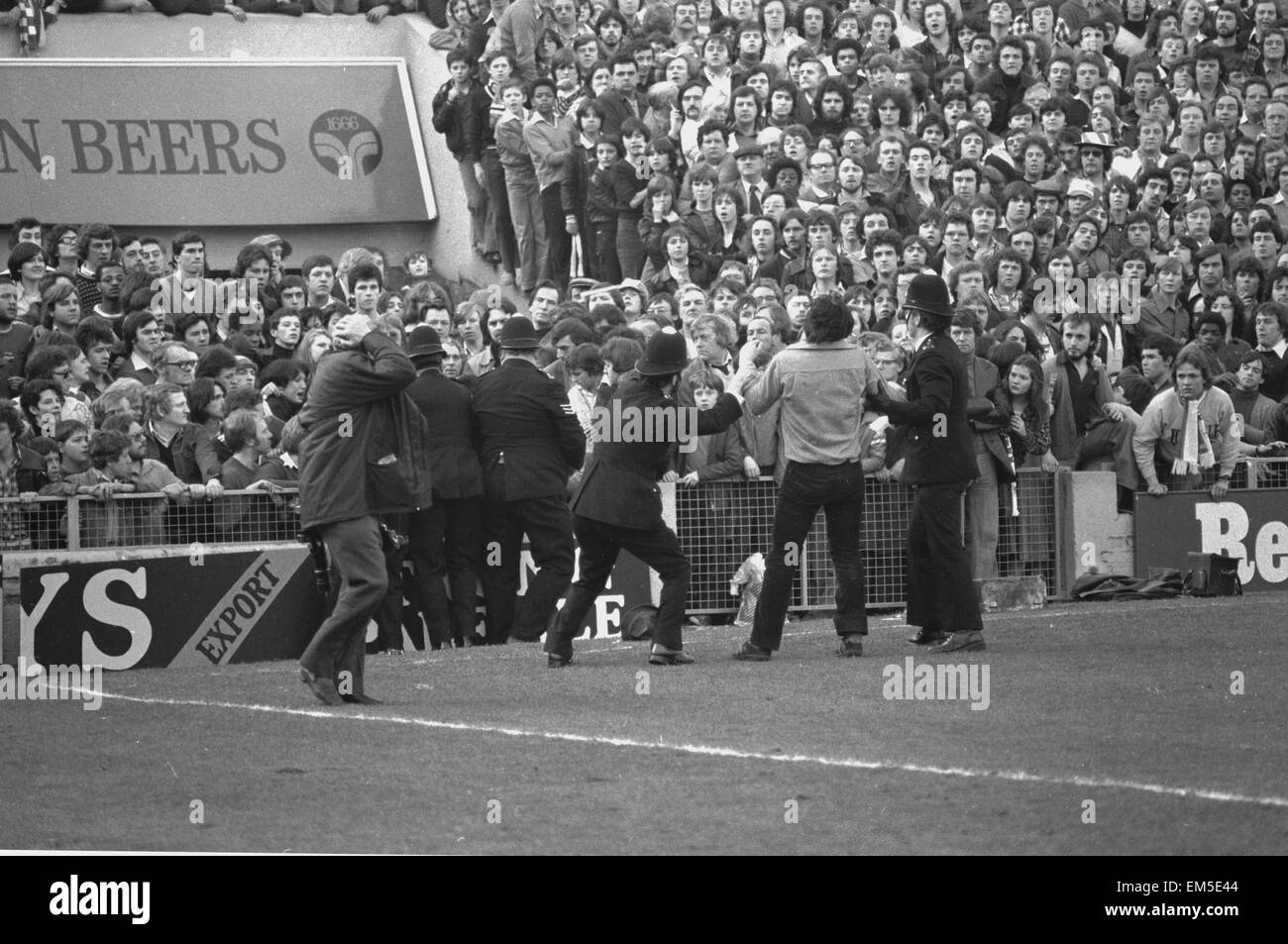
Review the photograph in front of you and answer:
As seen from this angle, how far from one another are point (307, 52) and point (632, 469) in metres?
13.1

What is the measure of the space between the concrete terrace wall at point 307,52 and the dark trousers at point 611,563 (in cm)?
1113

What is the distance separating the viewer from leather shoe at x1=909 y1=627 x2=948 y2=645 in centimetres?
1380

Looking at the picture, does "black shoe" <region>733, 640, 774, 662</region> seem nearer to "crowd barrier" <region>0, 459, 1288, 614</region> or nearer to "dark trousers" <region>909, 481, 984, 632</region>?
"dark trousers" <region>909, 481, 984, 632</region>

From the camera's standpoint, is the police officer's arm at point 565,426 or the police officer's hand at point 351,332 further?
the police officer's arm at point 565,426

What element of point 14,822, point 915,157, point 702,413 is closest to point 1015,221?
point 915,157

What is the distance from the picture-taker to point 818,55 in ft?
75.5

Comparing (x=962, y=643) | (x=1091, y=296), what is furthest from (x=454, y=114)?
(x=962, y=643)

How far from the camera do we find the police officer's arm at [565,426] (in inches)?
600

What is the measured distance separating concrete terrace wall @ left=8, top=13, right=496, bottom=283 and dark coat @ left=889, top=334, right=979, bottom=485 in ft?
36.4

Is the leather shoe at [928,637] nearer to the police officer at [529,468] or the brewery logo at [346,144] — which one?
the police officer at [529,468]

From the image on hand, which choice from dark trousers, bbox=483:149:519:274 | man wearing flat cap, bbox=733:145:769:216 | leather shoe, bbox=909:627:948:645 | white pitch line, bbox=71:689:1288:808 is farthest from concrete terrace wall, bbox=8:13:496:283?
white pitch line, bbox=71:689:1288:808

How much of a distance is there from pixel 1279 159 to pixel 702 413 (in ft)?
35.0

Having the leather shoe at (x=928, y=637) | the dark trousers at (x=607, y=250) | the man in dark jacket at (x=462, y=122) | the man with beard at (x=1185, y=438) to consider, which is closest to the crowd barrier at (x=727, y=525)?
the man with beard at (x=1185, y=438)

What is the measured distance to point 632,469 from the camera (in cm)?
1321
